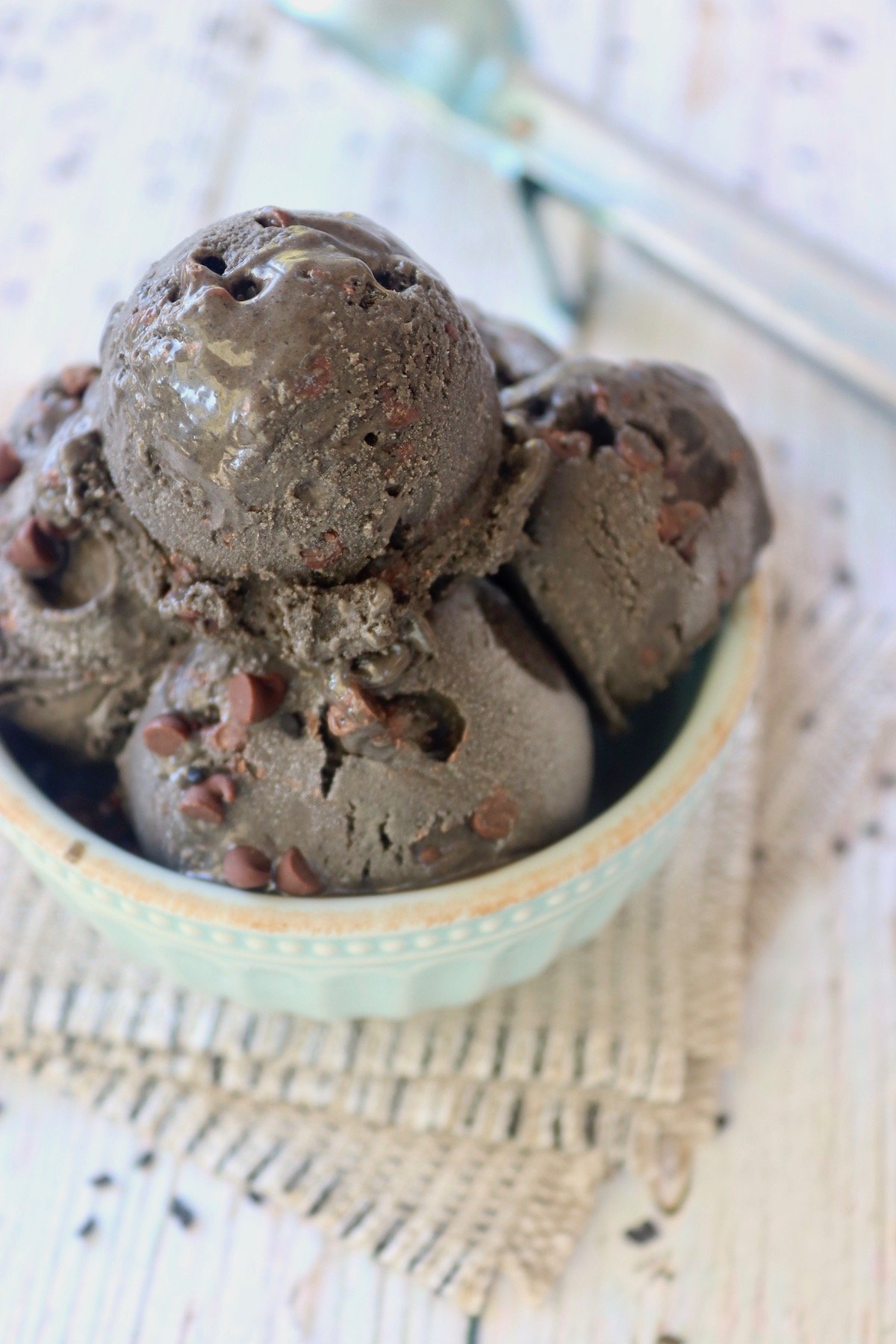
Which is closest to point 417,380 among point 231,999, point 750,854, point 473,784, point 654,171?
point 473,784

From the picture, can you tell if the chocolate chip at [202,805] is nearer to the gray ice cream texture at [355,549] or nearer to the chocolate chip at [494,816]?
the gray ice cream texture at [355,549]

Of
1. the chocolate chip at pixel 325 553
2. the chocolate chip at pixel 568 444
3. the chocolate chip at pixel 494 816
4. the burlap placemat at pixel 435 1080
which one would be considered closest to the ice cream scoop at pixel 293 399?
the chocolate chip at pixel 325 553

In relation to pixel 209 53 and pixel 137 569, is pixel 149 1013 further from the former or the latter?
pixel 209 53

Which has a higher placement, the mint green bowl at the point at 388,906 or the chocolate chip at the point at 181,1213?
the mint green bowl at the point at 388,906

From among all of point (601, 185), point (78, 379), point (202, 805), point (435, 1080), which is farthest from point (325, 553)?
point (601, 185)

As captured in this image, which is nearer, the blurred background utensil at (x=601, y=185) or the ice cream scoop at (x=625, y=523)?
the ice cream scoop at (x=625, y=523)

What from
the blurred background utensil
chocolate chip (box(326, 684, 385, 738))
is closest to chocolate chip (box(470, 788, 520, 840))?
chocolate chip (box(326, 684, 385, 738))

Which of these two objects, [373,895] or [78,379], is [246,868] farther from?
[78,379]

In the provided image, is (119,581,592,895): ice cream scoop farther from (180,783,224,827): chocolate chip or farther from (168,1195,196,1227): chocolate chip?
(168,1195,196,1227): chocolate chip
